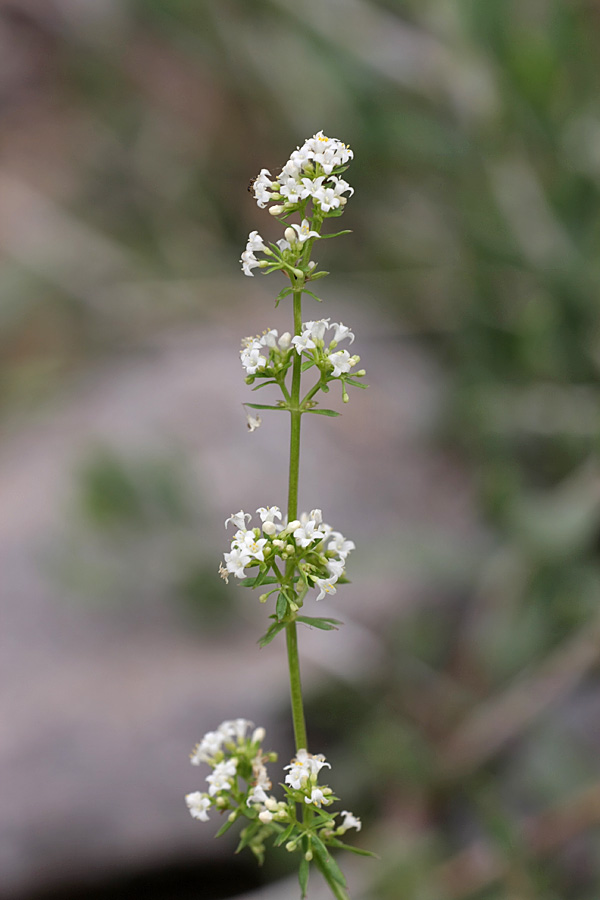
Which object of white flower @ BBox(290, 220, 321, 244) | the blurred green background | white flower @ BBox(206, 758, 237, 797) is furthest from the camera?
the blurred green background

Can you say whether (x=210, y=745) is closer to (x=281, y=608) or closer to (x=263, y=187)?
(x=281, y=608)

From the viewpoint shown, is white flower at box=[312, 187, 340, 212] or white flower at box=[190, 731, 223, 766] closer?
white flower at box=[312, 187, 340, 212]

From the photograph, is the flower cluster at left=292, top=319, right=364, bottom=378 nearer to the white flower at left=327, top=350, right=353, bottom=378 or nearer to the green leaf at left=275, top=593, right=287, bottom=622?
the white flower at left=327, top=350, right=353, bottom=378

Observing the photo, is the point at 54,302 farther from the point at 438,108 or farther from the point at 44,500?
the point at 438,108

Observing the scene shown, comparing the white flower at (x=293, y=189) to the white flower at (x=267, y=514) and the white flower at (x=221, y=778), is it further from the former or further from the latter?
the white flower at (x=221, y=778)

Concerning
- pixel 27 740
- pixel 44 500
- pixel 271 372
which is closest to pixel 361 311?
pixel 44 500

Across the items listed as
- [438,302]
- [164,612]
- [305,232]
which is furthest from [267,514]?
[438,302]

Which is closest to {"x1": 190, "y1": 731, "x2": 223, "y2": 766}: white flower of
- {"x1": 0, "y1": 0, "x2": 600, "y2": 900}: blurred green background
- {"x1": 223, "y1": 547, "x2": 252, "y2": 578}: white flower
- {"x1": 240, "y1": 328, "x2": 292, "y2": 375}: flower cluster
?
{"x1": 223, "y1": 547, "x2": 252, "y2": 578}: white flower
